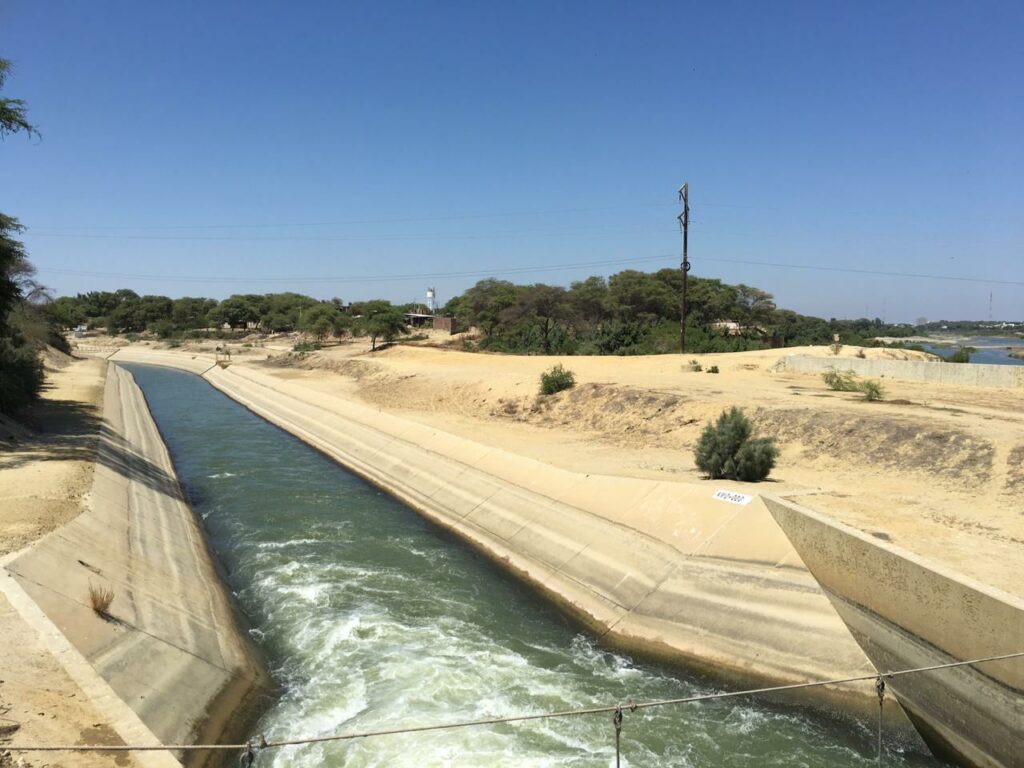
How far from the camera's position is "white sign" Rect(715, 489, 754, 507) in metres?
13.9

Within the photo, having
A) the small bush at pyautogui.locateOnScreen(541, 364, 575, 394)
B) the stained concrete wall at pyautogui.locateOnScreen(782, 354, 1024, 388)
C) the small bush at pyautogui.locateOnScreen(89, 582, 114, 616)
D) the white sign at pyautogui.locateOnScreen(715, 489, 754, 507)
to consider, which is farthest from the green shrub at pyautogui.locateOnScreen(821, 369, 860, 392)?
the small bush at pyautogui.locateOnScreen(89, 582, 114, 616)

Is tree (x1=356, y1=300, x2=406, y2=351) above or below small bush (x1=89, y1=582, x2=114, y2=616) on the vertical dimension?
above

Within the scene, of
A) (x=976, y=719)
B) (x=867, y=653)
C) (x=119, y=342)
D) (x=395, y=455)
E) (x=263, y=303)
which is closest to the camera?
(x=976, y=719)

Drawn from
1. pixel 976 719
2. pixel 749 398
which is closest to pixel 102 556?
pixel 976 719

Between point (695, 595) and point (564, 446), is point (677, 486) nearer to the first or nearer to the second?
point (695, 595)

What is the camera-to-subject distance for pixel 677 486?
51.5 ft

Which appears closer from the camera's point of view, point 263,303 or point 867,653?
point 867,653

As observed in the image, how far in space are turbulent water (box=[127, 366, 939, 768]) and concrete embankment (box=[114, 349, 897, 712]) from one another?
728mm

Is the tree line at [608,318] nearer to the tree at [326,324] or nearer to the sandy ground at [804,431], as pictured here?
the tree at [326,324]

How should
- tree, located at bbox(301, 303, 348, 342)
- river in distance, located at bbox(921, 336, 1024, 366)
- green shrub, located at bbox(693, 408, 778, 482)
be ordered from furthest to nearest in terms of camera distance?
tree, located at bbox(301, 303, 348, 342) < river in distance, located at bbox(921, 336, 1024, 366) < green shrub, located at bbox(693, 408, 778, 482)

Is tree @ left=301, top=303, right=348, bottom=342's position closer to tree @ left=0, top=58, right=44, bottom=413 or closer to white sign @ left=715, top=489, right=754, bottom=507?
tree @ left=0, top=58, right=44, bottom=413

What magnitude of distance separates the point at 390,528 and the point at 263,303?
12402 centimetres

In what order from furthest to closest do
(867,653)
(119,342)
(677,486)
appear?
(119,342) → (677,486) → (867,653)

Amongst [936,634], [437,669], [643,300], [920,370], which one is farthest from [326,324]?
[936,634]
